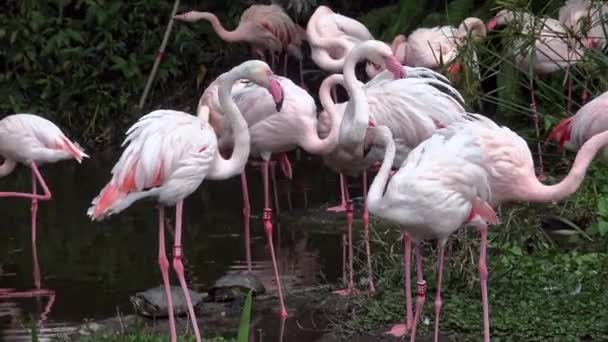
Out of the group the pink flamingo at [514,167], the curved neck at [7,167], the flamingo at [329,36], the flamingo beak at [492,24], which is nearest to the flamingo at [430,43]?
the flamingo beak at [492,24]

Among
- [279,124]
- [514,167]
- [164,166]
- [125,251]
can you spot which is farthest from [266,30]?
[514,167]

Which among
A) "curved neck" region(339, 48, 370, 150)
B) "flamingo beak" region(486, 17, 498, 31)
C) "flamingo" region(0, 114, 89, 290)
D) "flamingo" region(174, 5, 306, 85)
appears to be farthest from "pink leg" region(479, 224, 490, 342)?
"flamingo" region(174, 5, 306, 85)

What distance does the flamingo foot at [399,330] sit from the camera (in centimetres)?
595

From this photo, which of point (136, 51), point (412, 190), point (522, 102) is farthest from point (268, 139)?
point (136, 51)

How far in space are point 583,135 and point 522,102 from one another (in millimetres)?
3084

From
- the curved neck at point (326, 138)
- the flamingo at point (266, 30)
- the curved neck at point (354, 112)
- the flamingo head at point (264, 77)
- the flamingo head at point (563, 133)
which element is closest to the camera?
the flamingo head at point (264, 77)

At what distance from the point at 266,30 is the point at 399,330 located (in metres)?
5.59

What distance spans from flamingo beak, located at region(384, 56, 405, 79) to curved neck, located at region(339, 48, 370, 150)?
12 centimetres

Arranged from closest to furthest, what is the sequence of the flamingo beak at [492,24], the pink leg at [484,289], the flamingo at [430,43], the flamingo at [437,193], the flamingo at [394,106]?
the flamingo at [437,193] < the pink leg at [484,289] < the flamingo at [394,106] < the flamingo at [430,43] < the flamingo beak at [492,24]

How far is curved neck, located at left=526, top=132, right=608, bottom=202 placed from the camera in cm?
570

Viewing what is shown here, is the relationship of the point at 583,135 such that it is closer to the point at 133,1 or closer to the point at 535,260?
the point at 535,260

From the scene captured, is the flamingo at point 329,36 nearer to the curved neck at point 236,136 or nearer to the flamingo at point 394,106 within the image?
the flamingo at point 394,106

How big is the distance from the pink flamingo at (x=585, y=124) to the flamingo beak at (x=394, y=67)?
39.3 inches

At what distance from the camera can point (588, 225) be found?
7.33m
